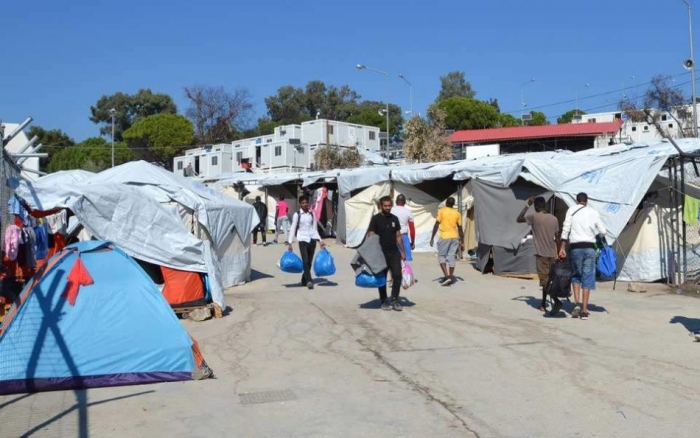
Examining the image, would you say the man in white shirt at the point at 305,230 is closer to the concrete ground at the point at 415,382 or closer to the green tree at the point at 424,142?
the concrete ground at the point at 415,382

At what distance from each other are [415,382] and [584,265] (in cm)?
451

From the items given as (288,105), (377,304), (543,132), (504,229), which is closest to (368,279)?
(377,304)

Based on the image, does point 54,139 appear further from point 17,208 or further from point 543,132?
point 17,208

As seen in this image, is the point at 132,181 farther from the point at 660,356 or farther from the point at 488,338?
the point at 660,356

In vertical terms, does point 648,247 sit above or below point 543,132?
below

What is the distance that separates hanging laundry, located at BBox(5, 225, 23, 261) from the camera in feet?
32.7

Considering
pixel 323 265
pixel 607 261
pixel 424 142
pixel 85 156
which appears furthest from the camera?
pixel 85 156

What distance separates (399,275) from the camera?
36.3ft

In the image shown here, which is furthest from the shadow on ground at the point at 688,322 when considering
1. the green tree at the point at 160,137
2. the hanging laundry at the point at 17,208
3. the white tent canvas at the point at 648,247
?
the green tree at the point at 160,137

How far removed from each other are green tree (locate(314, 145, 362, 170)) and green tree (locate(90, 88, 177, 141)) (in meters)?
40.5

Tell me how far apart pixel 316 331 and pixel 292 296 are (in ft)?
11.2

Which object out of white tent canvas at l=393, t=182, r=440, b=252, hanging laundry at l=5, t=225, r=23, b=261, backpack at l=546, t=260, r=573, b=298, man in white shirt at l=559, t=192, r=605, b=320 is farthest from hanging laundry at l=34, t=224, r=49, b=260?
white tent canvas at l=393, t=182, r=440, b=252

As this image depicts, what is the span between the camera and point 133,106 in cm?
8231

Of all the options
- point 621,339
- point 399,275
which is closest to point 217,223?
point 399,275
